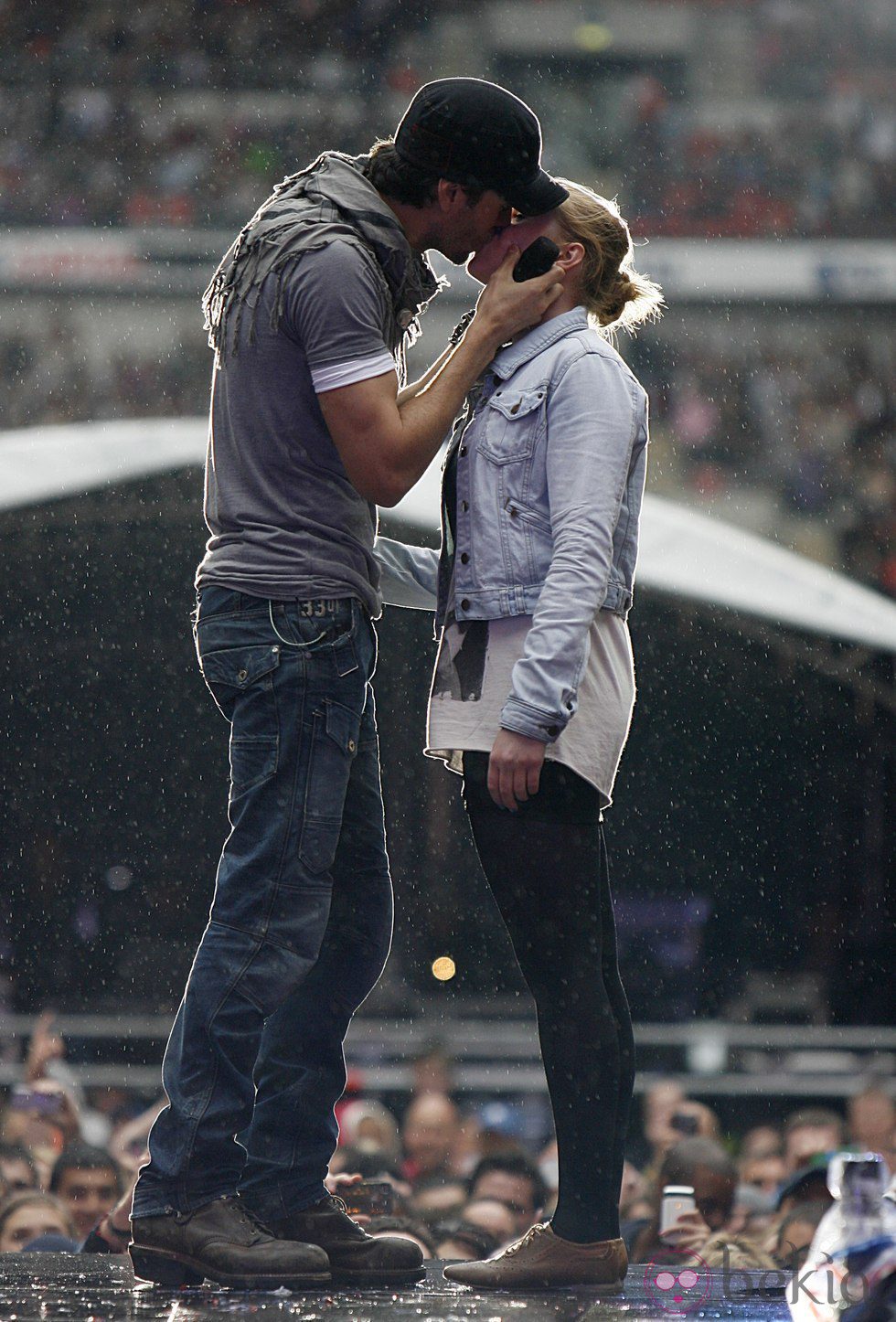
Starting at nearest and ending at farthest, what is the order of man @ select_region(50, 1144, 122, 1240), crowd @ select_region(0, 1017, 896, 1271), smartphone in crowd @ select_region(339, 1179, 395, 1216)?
smartphone in crowd @ select_region(339, 1179, 395, 1216) < crowd @ select_region(0, 1017, 896, 1271) < man @ select_region(50, 1144, 122, 1240)

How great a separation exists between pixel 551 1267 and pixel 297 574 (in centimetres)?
95

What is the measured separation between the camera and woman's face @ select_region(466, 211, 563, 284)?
7.11ft

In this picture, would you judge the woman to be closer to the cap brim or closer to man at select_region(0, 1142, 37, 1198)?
the cap brim

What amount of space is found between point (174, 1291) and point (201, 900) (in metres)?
4.94

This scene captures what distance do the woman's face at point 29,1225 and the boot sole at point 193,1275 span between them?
233 centimetres

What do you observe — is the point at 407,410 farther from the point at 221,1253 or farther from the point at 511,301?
the point at 221,1253

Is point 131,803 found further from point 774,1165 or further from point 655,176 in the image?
point 655,176

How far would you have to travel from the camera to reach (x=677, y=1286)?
7.40 ft

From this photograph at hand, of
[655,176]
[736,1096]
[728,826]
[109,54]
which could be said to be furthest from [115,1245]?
[109,54]

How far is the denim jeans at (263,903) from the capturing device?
6.72 feet

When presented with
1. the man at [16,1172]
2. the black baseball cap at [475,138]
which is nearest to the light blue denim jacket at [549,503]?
the black baseball cap at [475,138]

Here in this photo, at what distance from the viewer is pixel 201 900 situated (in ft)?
22.7

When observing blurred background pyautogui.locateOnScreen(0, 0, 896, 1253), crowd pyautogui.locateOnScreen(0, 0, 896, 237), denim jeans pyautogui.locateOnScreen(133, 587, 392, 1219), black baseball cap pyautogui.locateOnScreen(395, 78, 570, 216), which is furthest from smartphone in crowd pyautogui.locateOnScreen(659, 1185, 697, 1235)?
crowd pyautogui.locateOnScreen(0, 0, 896, 237)

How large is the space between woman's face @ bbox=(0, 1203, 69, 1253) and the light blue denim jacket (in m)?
2.69
